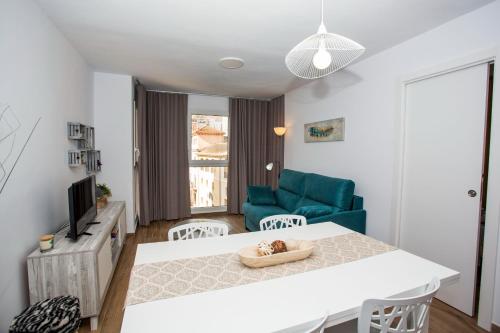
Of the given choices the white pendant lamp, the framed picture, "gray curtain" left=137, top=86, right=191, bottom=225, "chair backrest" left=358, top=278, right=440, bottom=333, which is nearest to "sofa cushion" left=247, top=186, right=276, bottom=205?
the framed picture

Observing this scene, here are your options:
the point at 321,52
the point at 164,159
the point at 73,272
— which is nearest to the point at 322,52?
the point at 321,52

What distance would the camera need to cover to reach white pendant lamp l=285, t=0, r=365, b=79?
1307mm

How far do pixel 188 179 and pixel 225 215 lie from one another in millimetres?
1134

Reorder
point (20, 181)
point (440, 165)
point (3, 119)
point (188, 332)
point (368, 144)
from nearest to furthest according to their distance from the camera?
point (188, 332) → point (3, 119) → point (20, 181) → point (440, 165) → point (368, 144)

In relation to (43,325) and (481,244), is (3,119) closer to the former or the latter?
(43,325)

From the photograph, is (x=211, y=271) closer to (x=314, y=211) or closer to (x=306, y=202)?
(x=314, y=211)

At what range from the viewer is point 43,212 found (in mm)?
2094

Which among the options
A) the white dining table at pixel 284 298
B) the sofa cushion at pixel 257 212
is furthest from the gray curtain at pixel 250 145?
the white dining table at pixel 284 298

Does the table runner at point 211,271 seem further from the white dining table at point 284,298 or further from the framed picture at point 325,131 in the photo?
the framed picture at point 325,131

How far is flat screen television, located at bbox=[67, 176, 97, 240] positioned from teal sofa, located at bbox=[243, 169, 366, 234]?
207 centimetres

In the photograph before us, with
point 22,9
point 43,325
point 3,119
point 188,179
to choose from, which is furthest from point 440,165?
point 188,179

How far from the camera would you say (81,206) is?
2.20 m

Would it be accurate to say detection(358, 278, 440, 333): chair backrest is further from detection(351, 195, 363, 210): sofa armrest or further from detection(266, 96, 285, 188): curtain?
detection(266, 96, 285, 188): curtain

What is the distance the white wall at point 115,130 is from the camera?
3701 mm
